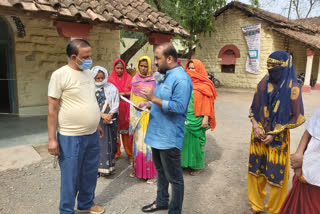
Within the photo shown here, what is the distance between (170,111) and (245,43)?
13855mm

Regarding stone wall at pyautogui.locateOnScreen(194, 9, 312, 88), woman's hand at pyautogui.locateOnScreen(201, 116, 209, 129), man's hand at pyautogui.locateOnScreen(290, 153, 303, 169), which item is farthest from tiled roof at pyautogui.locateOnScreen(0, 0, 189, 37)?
stone wall at pyautogui.locateOnScreen(194, 9, 312, 88)

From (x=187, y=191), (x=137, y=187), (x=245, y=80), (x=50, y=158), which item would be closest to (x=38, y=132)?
(x=50, y=158)

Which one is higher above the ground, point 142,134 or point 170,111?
point 170,111

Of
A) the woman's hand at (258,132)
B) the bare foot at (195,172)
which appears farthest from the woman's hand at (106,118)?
the woman's hand at (258,132)

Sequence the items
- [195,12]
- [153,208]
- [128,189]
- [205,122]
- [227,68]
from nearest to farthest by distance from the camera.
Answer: [153,208], [128,189], [205,122], [195,12], [227,68]

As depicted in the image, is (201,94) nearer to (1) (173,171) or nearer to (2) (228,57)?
(1) (173,171)

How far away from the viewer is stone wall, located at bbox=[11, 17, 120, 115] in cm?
672

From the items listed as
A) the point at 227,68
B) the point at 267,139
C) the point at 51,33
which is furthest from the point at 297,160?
the point at 227,68

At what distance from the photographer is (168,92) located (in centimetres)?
216

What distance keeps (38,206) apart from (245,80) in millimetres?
13600

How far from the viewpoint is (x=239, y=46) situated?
1485cm

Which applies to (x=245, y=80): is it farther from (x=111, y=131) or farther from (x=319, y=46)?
(x=111, y=131)

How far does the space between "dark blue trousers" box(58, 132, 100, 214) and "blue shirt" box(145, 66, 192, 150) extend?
0.60 m

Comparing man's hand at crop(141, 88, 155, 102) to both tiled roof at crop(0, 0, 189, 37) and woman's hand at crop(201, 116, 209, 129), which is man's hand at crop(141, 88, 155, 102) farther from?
tiled roof at crop(0, 0, 189, 37)
